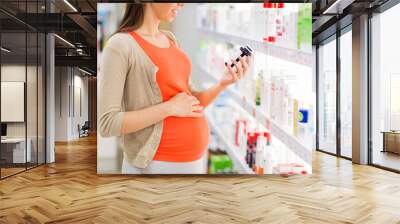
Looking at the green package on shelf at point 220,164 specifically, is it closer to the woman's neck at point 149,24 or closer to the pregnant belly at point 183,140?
the pregnant belly at point 183,140

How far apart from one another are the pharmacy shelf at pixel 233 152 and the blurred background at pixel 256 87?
0.02 metres

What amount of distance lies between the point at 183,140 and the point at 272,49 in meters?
2.02

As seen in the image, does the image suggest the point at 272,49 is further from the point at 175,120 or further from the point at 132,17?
the point at 132,17

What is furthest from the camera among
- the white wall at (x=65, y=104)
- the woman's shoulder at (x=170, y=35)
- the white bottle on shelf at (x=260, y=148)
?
the white wall at (x=65, y=104)

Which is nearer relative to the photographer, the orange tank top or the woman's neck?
the orange tank top

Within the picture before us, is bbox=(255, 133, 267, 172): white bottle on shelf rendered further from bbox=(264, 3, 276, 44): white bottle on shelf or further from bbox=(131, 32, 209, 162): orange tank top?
bbox=(264, 3, 276, 44): white bottle on shelf

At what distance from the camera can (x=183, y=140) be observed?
19.4 ft

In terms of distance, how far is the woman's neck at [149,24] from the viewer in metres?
5.86

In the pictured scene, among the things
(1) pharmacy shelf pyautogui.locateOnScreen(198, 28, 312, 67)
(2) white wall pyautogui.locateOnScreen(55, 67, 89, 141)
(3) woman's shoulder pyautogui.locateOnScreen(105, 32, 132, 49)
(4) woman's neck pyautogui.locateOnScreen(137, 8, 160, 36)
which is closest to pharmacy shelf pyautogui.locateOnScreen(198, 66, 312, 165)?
(1) pharmacy shelf pyautogui.locateOnScreen(198, 28, 312, 67)

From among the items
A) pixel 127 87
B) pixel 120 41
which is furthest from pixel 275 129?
pixel 120 41

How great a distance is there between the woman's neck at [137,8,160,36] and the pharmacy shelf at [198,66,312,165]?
1.59 metres

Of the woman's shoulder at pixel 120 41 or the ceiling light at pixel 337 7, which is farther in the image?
the ceiling light at pixel 337 7

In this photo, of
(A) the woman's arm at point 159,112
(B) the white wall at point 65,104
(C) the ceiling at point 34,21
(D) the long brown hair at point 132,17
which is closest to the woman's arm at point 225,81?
(A) the woman's arm at point 159,112

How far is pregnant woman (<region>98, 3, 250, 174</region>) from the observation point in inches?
225
